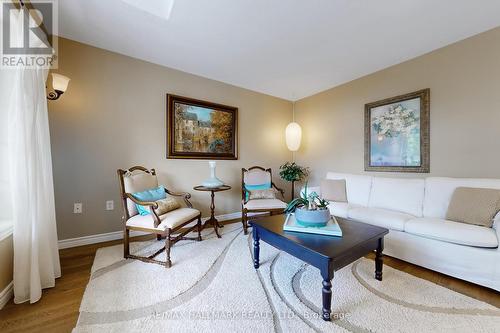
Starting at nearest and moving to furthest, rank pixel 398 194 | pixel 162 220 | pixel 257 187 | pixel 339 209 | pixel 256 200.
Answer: pixel 162 220 < pixel 398 194 < pixel 339 209 < pixel 256 200 < pixel 257 187

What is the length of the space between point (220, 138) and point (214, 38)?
61.8 inches

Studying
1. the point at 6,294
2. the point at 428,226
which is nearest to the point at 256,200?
the point at 428,226

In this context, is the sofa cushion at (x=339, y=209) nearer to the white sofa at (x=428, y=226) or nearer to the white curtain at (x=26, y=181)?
the white sofa at (x=428, y=226)

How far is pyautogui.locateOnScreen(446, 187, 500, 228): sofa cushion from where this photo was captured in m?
1.87

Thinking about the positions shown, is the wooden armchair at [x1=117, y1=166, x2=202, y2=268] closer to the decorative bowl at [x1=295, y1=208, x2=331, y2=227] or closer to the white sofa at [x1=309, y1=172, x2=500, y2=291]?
the decorative bowl at [x1=295, y1=208, x2=331, y2=227]

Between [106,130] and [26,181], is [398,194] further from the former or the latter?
[106,130]

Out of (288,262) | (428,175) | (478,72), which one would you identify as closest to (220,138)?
(288,262)

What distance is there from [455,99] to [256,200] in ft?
9.29

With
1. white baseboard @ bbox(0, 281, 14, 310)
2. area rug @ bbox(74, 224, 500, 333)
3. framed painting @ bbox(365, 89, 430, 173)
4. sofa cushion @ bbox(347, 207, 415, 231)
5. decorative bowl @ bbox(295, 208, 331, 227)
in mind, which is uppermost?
framed painting @ bbox(365, 89, 430, 173)

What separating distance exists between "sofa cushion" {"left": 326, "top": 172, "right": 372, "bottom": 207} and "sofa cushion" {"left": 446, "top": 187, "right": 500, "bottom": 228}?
92cm

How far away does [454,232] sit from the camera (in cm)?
181

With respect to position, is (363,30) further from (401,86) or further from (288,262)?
(288,262)

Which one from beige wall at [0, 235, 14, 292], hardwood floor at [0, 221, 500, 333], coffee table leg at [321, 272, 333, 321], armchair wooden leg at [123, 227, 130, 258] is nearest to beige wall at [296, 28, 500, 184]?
hardwood floor at [0, 221, 500, 333]

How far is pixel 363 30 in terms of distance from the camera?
2201 millimetres
